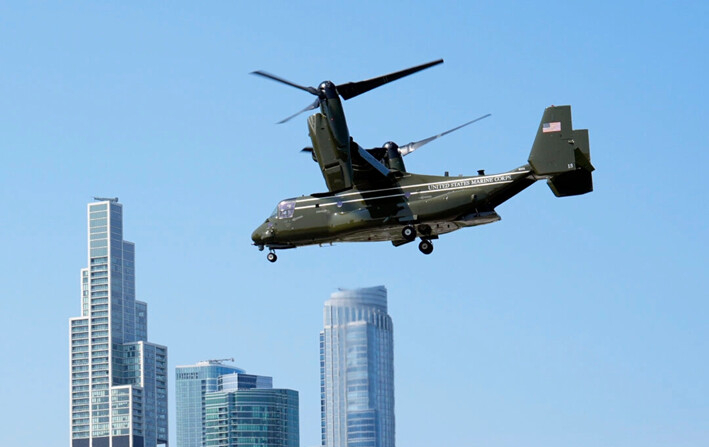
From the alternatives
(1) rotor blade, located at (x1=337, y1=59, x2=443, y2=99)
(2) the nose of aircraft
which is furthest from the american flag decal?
(2) the nose of aircraft

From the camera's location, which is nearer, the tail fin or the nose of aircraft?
the tail fin

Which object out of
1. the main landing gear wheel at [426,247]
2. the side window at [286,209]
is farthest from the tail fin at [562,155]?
the side window at [286,209]

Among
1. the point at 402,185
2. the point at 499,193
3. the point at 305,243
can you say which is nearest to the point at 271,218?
the point at 305,243

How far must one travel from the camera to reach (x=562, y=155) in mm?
91000

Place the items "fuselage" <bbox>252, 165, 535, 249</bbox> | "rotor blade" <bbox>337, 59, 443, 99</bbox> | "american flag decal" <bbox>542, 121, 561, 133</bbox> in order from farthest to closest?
"rotor blade" <bbox>337, 59, 443, 99</bbox> → "fuselage" <bbox>252, 165, 535, 249</bbox> → "american flag decal" <bbox>542, 121, 561, 133</bbox>

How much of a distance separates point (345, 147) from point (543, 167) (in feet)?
40.7

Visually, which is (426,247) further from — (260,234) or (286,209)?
(260,234)

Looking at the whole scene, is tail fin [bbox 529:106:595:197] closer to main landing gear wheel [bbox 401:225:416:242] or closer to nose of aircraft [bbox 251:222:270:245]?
main landing gear wheel [bbox 401:225:416:242]

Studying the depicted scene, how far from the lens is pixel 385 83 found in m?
94.9

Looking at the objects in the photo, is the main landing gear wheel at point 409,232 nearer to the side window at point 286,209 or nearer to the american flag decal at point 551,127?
the side window at point 286,209

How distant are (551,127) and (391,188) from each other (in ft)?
34.9

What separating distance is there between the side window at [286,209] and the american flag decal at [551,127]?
17.5 meters

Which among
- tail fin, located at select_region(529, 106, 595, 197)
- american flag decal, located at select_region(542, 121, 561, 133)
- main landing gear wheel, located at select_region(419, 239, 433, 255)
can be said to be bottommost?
main landing gear wheel, located at select_region(419, 239, 433, 255)

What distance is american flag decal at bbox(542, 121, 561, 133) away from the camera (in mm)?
91500
